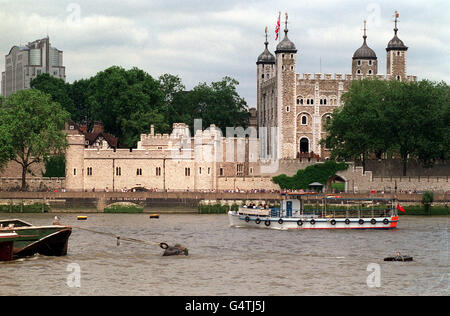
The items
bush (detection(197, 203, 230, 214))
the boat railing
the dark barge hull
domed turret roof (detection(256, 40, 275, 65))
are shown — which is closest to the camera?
the dark barge hull

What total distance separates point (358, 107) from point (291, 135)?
14.5m

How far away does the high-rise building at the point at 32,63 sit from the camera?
589ft

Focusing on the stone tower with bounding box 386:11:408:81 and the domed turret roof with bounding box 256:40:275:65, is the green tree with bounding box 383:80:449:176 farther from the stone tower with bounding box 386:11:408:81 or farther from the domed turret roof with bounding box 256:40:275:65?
the domed turret roof with bounding box 256:40:275:65

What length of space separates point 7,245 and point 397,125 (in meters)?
50.8

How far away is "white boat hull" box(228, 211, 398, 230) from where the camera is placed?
205 feet

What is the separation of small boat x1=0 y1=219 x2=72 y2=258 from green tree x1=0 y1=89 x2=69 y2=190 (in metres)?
37.0

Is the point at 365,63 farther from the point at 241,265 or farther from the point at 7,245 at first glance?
the point at 7,245

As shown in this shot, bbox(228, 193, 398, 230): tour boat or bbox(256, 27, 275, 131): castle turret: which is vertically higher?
bbox(256, 27, 275, 131): castle turret

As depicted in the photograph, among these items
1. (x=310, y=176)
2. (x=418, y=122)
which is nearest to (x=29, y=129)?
(x=310, y=176)

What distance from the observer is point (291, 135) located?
331 feet

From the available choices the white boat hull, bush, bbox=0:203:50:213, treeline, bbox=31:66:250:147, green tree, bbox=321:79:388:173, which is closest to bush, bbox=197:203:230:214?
bush, bbox=0:203:50:213

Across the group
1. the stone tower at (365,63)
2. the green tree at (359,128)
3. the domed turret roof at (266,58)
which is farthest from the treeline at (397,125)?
the domed turret roof at (266,58)

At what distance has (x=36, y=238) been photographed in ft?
140
